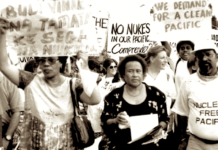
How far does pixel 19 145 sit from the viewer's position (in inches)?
175

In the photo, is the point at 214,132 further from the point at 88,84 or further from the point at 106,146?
the point at 88,84

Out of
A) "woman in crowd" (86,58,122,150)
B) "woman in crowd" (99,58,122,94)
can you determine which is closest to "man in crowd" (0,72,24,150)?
"woman in crowd" (86,58,122,150)

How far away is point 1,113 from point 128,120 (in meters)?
1.86

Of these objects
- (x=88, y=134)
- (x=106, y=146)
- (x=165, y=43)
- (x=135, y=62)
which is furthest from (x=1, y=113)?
(x=165, y=43)

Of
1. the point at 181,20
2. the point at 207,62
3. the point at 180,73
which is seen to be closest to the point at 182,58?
the point at 180,73

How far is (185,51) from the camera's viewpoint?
479 centimetres

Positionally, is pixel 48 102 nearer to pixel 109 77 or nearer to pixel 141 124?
pixel 109 77

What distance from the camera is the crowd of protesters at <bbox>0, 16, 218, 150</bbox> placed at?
4414 mm

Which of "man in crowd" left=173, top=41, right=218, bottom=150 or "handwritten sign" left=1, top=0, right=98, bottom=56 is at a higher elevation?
"handwritten sign" left=1, top=0, right=98, bottom=56

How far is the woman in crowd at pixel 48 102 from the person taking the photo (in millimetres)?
4410

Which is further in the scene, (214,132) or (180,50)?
(180,50)

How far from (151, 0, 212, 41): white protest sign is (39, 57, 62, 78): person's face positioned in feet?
5.26

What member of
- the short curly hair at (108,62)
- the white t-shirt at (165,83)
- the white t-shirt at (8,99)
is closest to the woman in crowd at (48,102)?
the white t-shirt at (8,99)

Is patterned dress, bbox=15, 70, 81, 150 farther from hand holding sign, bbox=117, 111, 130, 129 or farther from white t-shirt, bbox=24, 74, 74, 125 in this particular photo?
hand holding sign, bbox=117, 111, 130, 129
